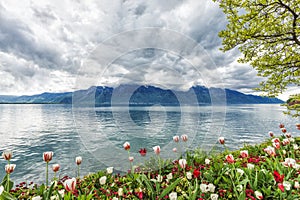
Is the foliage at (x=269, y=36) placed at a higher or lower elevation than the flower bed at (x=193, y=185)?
higher

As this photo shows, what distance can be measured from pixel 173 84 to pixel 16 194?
882 centimetres

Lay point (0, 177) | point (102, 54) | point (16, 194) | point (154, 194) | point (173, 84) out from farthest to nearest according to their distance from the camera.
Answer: point (173, 84) → point (0, 177) → point (102, 54) → point (16, 194) → point (154, 194)

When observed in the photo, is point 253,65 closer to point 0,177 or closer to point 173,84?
point 173,84

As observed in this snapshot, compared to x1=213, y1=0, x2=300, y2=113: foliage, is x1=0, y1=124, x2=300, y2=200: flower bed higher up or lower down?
lower down

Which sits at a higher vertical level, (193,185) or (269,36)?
(269,36)

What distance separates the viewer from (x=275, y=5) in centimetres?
636

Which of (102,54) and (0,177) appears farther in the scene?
(0,177)

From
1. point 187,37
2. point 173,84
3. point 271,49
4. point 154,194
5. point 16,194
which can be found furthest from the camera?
point 173,84

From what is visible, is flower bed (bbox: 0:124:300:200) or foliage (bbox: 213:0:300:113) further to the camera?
foliage (bbox: 213:0:300:113)

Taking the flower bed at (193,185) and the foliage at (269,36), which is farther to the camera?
the foliage at (269,36)

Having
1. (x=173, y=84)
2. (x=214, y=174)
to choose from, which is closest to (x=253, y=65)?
(x=173, y=84)

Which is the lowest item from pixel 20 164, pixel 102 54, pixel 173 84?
pixel 20 164

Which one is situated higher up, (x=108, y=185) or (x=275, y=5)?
(x=275, y=5)

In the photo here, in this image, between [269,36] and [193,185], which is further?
[269,36]
